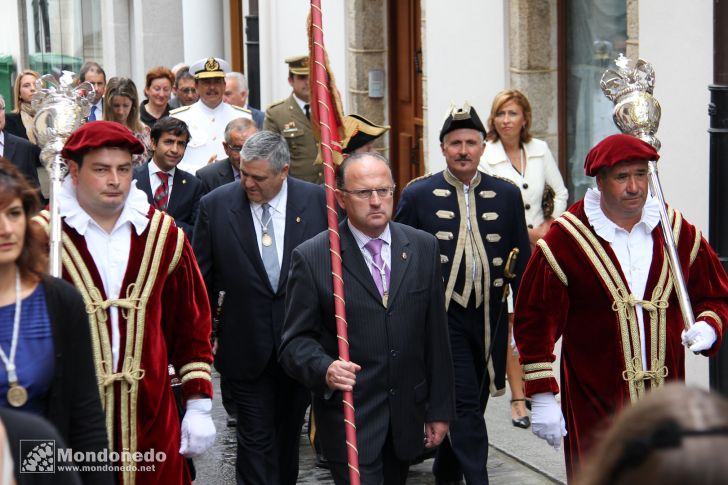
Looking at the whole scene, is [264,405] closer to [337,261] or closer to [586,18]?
[337,261]

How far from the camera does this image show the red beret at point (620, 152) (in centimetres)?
575

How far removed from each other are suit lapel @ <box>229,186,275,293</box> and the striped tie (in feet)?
5.30

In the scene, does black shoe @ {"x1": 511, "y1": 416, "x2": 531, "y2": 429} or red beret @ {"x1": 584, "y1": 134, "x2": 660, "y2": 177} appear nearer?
red beret @ {"x1": 584, "y1": 134, "x2": 660, "y2": 177}

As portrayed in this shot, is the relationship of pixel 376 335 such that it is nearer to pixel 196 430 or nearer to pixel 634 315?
pixel 196 430

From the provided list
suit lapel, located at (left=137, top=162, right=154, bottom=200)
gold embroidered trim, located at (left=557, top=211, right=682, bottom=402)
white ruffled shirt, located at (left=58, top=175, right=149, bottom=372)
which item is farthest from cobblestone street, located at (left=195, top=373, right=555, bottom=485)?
white ruffled shirt, located at (left=58, top=175, right=149, bottom=372)

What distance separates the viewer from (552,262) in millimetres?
5879

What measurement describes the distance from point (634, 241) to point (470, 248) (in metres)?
1.66

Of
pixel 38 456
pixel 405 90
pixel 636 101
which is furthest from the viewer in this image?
pixel 405 90

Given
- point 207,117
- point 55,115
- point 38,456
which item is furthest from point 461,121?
point 207,117

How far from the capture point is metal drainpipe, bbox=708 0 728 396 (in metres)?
7.06

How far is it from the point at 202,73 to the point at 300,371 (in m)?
6.79

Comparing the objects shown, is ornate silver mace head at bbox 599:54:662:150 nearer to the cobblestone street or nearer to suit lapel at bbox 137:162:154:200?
the cobblestone street

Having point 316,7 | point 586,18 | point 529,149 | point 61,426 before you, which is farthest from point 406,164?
point 61,426

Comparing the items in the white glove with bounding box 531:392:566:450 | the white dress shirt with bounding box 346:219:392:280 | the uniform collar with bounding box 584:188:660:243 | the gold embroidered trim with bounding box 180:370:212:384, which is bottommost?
the white glove with bounding box 531:392:566:450
